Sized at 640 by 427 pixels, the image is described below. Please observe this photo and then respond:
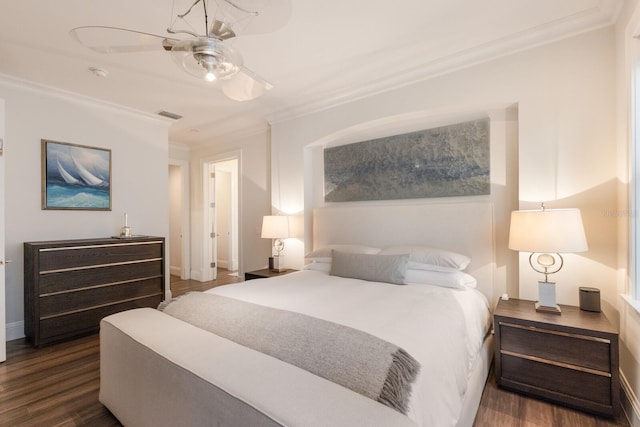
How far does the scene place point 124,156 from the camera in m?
3.87

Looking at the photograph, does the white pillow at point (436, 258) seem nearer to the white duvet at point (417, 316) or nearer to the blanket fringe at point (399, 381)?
the white duvet at point (417, 316)

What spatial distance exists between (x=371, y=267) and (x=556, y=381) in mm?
Result: 1390

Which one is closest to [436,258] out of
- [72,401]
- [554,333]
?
[554,333]

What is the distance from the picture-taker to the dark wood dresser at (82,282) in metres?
2.80

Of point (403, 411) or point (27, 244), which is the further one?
point (27, 244)

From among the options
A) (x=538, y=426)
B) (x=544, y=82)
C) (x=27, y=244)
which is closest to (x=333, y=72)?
(x=544, y=82)

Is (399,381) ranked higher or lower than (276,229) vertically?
lower

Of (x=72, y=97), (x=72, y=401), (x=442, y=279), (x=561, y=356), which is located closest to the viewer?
(x=561, y=356)

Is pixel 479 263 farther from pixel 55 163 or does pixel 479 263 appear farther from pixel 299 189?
pixel 55 163

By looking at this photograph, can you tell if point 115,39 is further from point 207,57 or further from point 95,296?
point 95,296

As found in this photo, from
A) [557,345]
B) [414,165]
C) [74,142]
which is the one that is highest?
[74,142]

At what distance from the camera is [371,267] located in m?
2.59

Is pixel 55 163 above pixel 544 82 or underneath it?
underneath

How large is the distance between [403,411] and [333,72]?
112 inches
